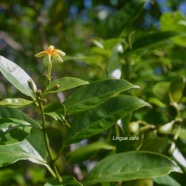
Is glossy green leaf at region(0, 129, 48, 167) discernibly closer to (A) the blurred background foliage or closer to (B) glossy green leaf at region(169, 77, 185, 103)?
(A) the blurred background foliage

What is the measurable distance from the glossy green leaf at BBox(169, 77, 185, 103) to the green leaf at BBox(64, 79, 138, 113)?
11.9 inches

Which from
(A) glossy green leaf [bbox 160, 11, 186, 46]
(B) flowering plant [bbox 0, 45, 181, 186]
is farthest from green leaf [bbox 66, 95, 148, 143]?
(A) glossy green leaf [bbox 160, 11, 186, 46]

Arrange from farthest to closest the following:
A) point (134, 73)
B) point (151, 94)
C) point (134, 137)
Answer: point (134, 73)
point (151, 94)
point (134, 137)

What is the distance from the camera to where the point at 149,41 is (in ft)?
3.89

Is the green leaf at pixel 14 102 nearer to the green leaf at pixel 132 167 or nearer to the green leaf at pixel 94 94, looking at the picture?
the green leaf at pixel 94 94

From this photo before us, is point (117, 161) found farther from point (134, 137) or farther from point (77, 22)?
point (77, 22)

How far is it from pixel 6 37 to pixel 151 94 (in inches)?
70.1

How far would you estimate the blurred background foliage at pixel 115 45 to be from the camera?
1190 mm

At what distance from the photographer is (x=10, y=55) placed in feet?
10.1

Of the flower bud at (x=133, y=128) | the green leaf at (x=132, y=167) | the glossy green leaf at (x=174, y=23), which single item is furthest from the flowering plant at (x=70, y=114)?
the glossy green leaf at (x=174, y=23)

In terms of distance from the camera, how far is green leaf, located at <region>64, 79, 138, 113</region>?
2.75ft

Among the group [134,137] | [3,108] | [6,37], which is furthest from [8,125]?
[6,37]

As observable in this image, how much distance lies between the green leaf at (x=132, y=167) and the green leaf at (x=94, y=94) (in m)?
0.16

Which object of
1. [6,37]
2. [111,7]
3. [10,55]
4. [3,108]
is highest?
[3,108]
